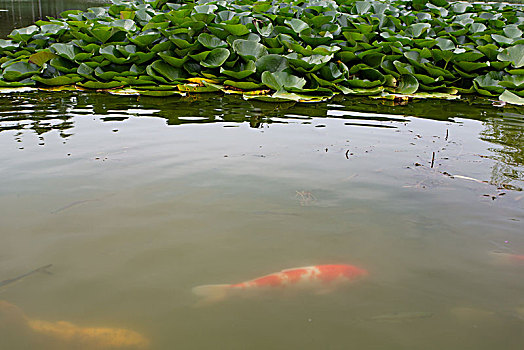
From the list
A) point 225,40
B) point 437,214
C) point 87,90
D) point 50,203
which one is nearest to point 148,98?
point 87,90

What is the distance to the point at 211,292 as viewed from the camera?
4.37 ft

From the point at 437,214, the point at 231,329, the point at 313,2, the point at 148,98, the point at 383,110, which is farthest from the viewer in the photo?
the point at 313,2

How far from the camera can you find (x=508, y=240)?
1.68 metres

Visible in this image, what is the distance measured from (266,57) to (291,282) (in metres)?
3.80

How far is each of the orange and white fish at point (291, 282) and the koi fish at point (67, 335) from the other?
24 centimetres

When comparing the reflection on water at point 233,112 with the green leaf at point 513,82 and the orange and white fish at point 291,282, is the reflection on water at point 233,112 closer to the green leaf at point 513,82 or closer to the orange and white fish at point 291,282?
the green leaf at point 513,82

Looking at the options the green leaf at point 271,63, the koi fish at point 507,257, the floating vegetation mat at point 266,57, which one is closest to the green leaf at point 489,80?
the floating vegetation mat at point 266,57

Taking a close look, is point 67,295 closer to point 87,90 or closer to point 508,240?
point 508,240

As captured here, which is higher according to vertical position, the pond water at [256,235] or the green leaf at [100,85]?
the green leaf at [100,85]

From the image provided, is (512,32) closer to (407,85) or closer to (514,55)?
(514,55)

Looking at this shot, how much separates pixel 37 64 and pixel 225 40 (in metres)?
2.16

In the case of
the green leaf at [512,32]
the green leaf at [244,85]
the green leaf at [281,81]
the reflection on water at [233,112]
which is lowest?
the reflection on water at [233,112]

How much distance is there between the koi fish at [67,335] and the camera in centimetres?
112

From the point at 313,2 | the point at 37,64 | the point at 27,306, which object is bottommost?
the point at 27,306
